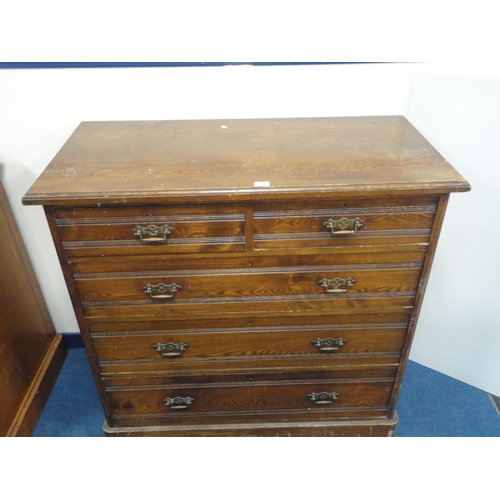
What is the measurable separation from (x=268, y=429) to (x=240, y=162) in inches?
42.7

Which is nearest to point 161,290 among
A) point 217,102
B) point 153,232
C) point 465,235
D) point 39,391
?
point 153,232

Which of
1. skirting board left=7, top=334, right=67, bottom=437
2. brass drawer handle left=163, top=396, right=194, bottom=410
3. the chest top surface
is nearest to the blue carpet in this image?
skirting board left=7, top=334, right=67, bottom=437

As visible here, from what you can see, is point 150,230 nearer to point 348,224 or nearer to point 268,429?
point 348,224

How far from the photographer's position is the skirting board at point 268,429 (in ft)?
5.86

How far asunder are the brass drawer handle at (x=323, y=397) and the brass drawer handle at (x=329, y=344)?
23cm

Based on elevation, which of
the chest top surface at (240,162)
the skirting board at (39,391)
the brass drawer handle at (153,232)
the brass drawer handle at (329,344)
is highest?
the chest top surface at (240,162)

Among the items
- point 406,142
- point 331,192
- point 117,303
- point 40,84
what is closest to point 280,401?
point 117,303

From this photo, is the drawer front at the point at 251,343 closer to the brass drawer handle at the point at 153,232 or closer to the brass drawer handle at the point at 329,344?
the brass drawer handle at the point at 329,344

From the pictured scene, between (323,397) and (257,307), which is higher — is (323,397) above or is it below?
below

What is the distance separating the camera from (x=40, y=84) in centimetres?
164

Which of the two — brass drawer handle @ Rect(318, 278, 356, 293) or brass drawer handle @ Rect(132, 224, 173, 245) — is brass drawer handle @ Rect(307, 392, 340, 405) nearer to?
brass drawer handle @ Rect(318, 278, 356, 293)

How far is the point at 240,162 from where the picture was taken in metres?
1.37

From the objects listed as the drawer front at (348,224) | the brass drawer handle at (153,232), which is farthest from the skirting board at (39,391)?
the drawer front at (348,224)
